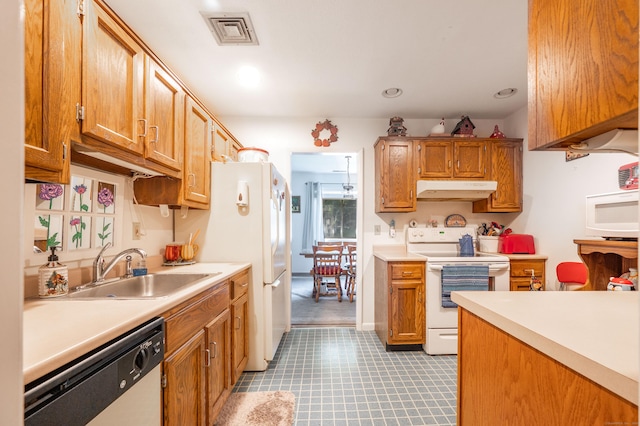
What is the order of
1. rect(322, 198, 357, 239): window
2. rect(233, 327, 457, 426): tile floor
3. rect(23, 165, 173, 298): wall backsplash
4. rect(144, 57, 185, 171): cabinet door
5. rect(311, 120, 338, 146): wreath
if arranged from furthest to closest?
rect(322, 198, 357, 239): window
rect(311, 120, 338, 146): wreath
rect(233, 327, 457, 426): tile floor
rect(144, 57, 185, 171): cabinet door
rect(23, 165, 173, 298): wall backsplash

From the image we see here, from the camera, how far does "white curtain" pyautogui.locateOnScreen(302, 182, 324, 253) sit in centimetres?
661

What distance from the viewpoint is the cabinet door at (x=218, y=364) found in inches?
60.3

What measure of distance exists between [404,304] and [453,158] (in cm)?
155

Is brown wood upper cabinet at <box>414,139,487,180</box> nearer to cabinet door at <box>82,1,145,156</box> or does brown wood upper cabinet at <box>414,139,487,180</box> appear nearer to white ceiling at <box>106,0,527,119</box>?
white ceiling at <box>106,0,527,119</box>

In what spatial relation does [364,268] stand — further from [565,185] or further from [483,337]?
[483,337]

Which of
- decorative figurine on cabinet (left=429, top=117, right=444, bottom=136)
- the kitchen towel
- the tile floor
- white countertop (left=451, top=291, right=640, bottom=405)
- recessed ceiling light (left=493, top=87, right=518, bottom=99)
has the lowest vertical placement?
the tile floor

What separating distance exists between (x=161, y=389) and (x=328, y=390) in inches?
51.6

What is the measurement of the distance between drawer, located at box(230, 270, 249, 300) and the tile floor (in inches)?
26.9

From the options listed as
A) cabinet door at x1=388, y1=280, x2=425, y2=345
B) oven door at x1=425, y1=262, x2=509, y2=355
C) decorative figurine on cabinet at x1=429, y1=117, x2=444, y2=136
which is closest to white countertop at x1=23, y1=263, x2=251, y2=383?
cabinet door at x1=388, y1=280, x2=425, y2=345

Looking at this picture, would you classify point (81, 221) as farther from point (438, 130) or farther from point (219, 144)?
point (438, 130)

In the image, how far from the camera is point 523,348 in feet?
2.43

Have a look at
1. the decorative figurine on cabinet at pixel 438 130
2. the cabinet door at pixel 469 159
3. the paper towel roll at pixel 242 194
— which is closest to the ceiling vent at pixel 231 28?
the paper towel roll at pixel 242 194

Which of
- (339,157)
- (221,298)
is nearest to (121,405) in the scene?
(221,298)

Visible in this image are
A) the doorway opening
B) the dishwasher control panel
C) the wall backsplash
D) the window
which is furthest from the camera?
the window
